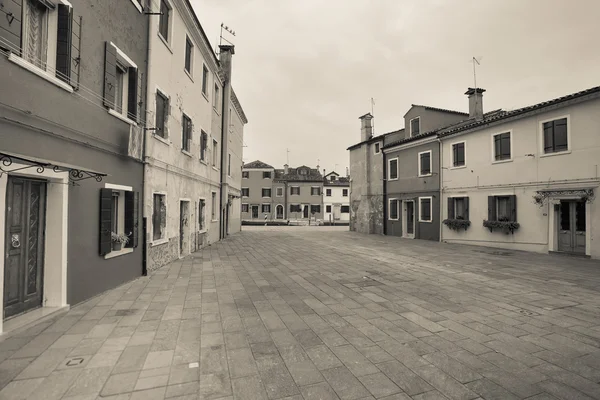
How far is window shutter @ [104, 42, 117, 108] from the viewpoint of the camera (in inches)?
266

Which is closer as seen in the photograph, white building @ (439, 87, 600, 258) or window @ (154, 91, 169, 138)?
window @ (154, 91, 169, 138)

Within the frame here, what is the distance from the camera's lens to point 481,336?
14.9ft

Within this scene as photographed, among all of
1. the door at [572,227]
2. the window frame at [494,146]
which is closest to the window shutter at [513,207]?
the door at [572,227]

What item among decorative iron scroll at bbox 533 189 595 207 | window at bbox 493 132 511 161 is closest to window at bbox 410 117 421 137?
window at bbox 493 132 511 161

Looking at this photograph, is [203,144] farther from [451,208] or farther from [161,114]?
[451,208]

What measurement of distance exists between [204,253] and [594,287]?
12516mm

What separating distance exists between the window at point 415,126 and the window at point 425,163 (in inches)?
99.0

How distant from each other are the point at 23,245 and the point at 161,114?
234 inches

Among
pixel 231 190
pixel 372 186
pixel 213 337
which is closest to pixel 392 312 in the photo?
pixel 213 337

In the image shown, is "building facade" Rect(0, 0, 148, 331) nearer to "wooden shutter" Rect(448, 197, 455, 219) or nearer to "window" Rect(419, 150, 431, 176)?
"wooden shutter" Rect(448, 197, 455, 219)

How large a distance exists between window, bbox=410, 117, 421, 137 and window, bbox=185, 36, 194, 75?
52.7ft

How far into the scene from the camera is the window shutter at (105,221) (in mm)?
6558

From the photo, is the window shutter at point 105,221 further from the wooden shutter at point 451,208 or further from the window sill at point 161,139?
the wooden shutter at point 451,208

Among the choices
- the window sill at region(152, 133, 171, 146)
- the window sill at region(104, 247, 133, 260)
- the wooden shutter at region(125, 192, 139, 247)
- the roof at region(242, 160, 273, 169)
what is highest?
the roof at region(242, 160, 273, 169)
